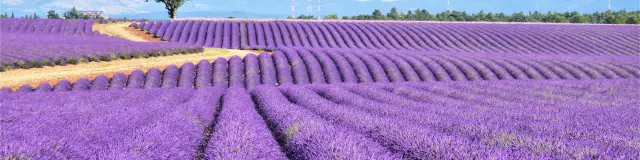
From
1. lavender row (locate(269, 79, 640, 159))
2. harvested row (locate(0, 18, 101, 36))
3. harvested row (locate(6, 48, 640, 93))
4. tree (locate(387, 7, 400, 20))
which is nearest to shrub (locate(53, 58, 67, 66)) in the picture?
harvested row (locate(6, 48, 640, 93))

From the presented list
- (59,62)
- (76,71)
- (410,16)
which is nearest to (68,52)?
(59,62)

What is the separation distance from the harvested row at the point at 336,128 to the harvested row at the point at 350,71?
7105 millimetres

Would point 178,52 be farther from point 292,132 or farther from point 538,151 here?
point 538,151

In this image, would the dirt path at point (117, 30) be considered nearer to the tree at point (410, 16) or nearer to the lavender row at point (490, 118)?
the lavender row at point (490, 118)

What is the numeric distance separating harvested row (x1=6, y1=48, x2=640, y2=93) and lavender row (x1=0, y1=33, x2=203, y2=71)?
4.63 meters

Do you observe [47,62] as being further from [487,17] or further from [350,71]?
[487,17]

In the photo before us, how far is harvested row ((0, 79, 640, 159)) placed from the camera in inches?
185

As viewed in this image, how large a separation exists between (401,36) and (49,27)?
2898 cm

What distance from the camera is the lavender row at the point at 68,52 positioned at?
21606mm

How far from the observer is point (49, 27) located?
136 feet

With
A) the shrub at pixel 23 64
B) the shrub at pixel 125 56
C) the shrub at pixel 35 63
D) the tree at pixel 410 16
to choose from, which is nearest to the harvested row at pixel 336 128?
the shrub at pixel 23 64

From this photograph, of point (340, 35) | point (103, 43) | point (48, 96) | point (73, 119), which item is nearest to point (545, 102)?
point (73, 119)

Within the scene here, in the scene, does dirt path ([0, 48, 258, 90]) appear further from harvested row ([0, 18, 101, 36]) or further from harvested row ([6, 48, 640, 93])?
harvested row ([0, 18, 101, 36])

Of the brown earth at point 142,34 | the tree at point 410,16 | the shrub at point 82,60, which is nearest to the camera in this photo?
the shrub at point 82,60
